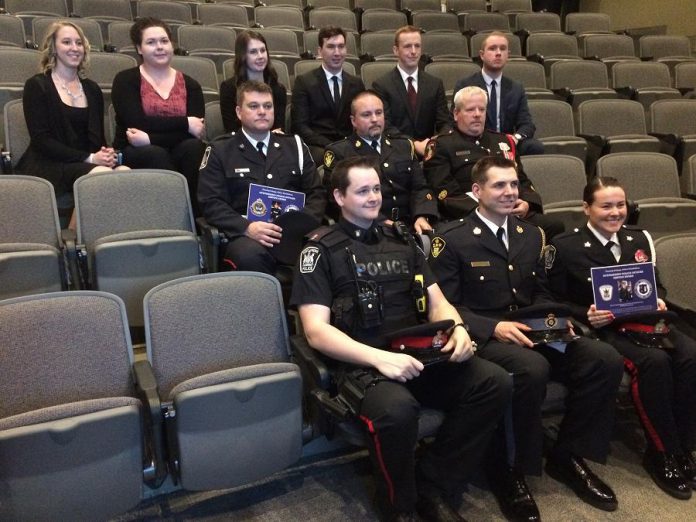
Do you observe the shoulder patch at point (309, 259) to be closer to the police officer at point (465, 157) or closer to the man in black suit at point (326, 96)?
the police officer at point (465, 157)

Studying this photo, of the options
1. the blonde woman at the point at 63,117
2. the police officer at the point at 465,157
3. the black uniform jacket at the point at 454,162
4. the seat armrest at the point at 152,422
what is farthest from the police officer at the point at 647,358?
the blonde woman at the point at 63,117

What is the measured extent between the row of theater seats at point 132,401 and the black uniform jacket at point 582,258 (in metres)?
1.27

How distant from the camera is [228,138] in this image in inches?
112

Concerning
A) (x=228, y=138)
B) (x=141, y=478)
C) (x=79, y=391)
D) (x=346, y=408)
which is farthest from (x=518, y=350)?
(x=228, y=138)

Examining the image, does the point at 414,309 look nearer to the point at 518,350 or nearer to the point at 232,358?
the point at 518,350

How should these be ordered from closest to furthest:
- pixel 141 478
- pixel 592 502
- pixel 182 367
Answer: pixel 141 478 → pixel 182 367 → pixel 592 502

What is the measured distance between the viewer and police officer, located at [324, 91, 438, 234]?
2973 mm

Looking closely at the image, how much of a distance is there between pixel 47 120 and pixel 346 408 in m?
2.13

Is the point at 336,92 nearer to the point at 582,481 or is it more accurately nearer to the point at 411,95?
the point at 411,95

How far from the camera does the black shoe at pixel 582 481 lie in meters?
2.05

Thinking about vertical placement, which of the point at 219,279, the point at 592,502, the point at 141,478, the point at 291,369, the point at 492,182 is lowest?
the point at 592,502

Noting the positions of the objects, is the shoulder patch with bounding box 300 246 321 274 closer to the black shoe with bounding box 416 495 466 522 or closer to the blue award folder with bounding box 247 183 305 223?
the blue award folder with bounding box 247 183 305 223

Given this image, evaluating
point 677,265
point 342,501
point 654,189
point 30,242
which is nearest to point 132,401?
point 342,501

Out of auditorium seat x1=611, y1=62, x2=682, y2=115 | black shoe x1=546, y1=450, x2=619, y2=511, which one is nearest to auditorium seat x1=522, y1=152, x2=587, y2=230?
black shoe x1=546, y1=450, x2=619, y2=511
